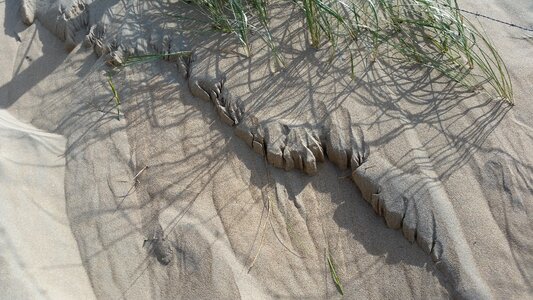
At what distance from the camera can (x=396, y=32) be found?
2.91m

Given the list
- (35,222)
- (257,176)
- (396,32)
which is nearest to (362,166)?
(257,176)

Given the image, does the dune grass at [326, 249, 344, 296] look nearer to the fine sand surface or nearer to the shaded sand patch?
the fine sand surface

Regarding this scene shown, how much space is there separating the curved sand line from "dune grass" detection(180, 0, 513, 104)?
12.8 inches

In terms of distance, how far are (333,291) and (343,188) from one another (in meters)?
0.45

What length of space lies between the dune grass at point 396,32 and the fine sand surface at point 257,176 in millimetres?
73

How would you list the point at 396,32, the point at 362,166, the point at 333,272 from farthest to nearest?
the point at 396,32
the point at 362,166
the point at 333,272

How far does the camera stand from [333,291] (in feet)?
7.27

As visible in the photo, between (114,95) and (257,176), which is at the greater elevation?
(114,95)

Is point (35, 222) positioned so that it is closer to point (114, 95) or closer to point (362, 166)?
point (114, 95)

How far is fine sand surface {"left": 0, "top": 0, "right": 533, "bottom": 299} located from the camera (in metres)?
2.23

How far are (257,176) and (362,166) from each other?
1.42 ft

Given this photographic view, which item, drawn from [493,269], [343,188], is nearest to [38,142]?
[343,188]

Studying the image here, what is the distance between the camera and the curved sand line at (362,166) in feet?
7.35

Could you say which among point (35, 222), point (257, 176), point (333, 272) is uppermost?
point (35, 222)
